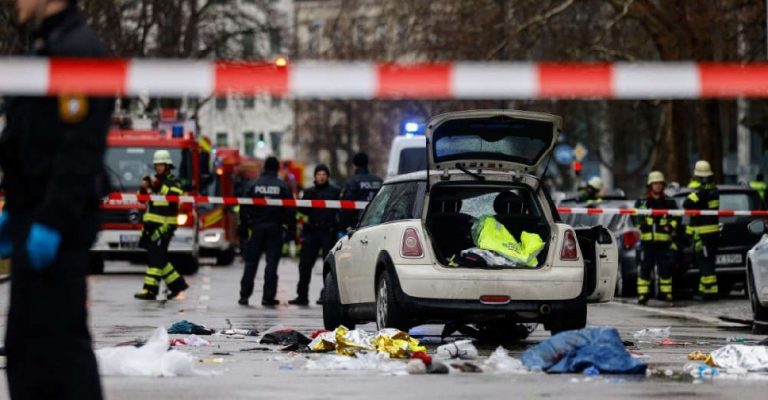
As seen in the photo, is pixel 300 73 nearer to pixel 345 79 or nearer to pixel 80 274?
pixel 345 79

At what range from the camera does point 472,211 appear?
14359 mm

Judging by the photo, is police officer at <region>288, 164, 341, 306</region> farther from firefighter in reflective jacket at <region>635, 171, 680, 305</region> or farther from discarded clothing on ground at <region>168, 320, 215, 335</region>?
discarded clothing on ground at <region>168, 320, 215, 335</region>

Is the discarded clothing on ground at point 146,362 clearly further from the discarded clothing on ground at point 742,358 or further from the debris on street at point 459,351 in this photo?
the discarded clothing on ground at point 742,358

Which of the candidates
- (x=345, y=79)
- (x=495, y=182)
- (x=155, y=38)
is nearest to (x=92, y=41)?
(x=345, y=79)

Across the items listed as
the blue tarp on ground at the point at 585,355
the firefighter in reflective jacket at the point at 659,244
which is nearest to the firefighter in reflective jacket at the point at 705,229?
the firefighter in reflective jacket at the point at 659,244

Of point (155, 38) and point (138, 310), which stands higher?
point (155, 38)

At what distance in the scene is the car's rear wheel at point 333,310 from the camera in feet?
49.3

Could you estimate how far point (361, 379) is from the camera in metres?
10.2

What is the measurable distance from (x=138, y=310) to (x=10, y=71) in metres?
11.0

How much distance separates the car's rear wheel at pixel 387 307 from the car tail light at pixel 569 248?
130 cm

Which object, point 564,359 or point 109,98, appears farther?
point 564,359

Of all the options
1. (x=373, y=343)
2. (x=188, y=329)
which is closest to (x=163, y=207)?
(x=188, y=329)

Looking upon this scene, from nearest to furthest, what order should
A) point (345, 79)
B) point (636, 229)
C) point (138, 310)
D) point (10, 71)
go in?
1. point (10, 71)
2. point (345, 79)
3. point (138, 310)
4. point (636, 229)

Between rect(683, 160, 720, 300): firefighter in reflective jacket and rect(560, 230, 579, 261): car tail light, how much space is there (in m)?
8.92
